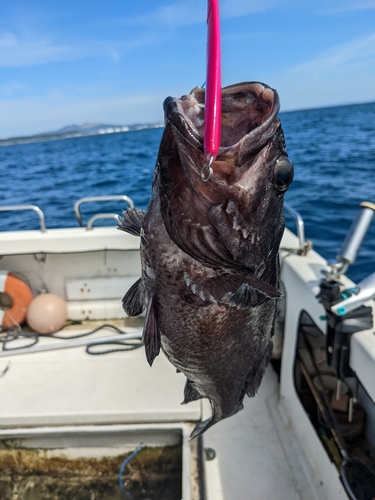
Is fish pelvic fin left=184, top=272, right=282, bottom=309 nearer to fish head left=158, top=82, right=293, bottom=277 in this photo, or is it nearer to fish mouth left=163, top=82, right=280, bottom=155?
fish head left=158, top=82, right=293, bottom=277

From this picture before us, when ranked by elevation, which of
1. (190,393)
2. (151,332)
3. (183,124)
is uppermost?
(183,124)

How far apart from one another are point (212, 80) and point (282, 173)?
0.50 metres

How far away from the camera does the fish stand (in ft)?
3.53

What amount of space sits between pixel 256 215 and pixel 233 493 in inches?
103

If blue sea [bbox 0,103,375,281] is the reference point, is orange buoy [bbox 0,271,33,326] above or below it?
above

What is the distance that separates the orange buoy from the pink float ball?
0.11 meters

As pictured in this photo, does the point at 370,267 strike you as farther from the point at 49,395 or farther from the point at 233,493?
the point at 49,395

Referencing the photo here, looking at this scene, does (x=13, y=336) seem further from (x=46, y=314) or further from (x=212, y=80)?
(x=212, y=80)

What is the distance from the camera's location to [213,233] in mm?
1213

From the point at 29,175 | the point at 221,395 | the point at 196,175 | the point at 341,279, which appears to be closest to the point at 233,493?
the point at 221,395

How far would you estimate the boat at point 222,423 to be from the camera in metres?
2.52

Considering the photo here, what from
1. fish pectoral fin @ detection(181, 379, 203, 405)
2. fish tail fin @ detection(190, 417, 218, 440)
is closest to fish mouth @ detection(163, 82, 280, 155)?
fish pectoral fin @ detection(181, 379, 203, 405)

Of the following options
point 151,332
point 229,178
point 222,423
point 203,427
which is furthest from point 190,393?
point 222,423

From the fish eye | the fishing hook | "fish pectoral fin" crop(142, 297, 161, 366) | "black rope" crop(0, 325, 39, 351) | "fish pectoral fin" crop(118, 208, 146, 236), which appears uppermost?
the fishing hook
